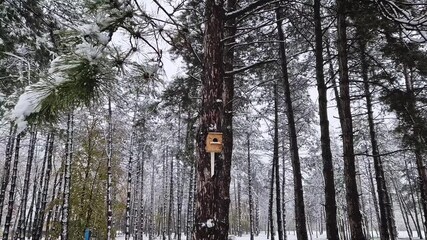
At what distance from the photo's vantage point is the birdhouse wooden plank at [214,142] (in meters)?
2.88

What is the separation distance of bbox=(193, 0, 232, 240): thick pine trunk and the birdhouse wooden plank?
0.08m

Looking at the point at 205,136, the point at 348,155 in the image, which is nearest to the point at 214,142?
the point at 205,136

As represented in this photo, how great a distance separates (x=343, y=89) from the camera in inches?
273

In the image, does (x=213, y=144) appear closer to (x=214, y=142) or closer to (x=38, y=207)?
(x=214, y=142)

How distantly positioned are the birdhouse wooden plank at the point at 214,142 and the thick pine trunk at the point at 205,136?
0.25 ft

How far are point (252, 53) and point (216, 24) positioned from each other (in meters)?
7.15

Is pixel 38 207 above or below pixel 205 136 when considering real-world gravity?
below

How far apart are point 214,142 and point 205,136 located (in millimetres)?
146

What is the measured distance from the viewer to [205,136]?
2.98 m

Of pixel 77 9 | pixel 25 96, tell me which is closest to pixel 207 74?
pixel 25 96

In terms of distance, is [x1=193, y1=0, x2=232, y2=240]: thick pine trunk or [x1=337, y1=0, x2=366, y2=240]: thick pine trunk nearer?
[x1=193, y1=0, x2=232, y2=240]: thick pine trunk

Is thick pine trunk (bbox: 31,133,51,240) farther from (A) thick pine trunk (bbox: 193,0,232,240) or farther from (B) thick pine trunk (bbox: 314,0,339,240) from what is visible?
(A) thick pine trunk (bbox: 193,0,232,240)

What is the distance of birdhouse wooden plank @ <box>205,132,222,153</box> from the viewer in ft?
9.43

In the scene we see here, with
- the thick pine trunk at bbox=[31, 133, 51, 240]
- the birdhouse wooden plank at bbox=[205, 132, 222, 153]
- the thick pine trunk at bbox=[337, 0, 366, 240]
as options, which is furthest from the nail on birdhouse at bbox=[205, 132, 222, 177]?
the thick pine trunk at bbox=[31, 133, 51, 240]
